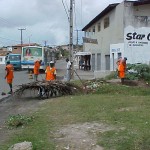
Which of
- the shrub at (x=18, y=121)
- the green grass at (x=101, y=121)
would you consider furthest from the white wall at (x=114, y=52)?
the shrub at (x=18, y=121)

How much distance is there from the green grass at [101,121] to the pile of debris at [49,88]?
1555 millimetres

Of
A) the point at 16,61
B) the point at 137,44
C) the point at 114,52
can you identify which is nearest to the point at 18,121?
the point at 137,44

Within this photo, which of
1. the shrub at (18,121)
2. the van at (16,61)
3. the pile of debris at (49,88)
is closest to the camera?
the shrub at (18,121)

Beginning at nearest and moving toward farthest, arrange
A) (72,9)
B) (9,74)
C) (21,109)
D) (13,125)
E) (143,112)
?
1. (13,125)
2. (143,112)
3. (21,109)
4. (9,74)
5. (72,9)

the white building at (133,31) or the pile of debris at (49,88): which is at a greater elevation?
the white building at (133,31)

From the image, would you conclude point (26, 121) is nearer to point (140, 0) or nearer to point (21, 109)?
point (21, 109)

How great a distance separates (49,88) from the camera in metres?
17.2

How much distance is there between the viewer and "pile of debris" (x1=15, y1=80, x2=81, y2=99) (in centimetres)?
1691

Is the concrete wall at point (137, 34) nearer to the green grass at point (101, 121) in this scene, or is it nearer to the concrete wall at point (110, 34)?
the concrete wall at point (110, 34)

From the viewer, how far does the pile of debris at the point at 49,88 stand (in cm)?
1691

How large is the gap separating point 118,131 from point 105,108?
3841mm

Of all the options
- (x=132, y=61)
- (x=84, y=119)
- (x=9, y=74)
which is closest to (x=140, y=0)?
(x=132, y=61)

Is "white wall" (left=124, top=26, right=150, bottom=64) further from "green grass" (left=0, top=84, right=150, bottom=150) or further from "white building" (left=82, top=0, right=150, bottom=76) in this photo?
"green grass" (left=0, top=84, right=150, bottom=150)

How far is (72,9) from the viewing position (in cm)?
2998
